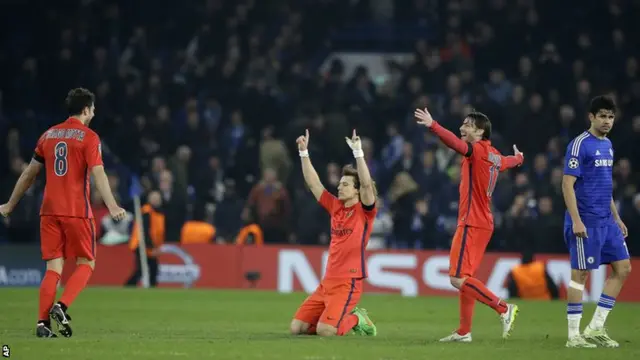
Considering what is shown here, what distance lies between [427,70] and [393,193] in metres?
4.09

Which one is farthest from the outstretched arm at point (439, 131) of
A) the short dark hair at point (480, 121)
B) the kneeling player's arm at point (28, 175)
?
the kneeling player's arm at point (28, 175)

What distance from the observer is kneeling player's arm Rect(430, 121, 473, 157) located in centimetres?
1206

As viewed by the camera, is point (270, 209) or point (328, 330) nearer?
point (328, 330)

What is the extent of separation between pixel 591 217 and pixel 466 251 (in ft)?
4.40

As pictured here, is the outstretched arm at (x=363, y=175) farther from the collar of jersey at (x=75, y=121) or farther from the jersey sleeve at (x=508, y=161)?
the collar of jersey at (x=75, y=121)

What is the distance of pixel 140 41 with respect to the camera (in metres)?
29.7

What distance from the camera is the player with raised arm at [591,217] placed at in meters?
12.3

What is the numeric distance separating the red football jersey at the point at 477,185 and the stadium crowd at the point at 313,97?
1100cm

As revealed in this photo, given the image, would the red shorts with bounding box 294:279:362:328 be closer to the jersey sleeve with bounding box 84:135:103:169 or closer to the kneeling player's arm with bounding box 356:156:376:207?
the kneeling player's arm with bounding box 356:156:376:207

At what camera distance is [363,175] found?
12.8 meters

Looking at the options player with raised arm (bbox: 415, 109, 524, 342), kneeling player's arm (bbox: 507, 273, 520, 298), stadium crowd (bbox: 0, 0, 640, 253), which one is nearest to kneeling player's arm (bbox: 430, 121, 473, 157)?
player with raised arm (bbox: 415, 109, 524, 342)

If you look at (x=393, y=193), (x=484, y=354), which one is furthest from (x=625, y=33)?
(x=484, y=354)

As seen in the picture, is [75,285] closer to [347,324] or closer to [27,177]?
[27,177]

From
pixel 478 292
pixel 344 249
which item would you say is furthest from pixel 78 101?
pixel 478 292
